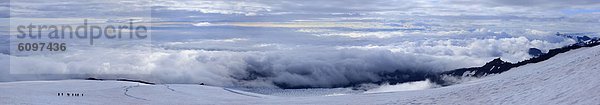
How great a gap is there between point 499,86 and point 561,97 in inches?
343

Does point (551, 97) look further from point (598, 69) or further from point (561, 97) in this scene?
point (598, 69)

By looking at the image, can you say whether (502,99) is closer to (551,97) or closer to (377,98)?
(551,97)

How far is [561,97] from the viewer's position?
88.8 feet

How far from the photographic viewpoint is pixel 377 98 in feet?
138

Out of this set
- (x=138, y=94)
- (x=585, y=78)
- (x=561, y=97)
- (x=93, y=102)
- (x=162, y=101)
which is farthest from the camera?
(x=138, y=94)

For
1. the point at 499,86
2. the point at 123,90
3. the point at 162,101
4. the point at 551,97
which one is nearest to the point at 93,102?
the point at 162,101

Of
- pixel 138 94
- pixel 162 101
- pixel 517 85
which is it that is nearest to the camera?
pixel 517 85

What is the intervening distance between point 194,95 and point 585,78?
36.1 metres

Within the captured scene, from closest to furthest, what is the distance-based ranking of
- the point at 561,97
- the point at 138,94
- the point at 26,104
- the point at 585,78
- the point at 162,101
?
the point at 561,97, the point at 585,78, the point at 26,104, the point at 162,101, the point at 138,94

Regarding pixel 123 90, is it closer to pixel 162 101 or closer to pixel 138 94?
pixel 138 94

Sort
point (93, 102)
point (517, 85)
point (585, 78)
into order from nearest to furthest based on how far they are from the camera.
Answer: point (585, 78) → point (517, 85) → point (93, 102)

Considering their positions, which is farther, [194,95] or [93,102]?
[194,95]

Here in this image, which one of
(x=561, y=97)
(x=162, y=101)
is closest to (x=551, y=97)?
(x=561, y=97)

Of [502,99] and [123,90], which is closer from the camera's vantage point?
[502,99]
